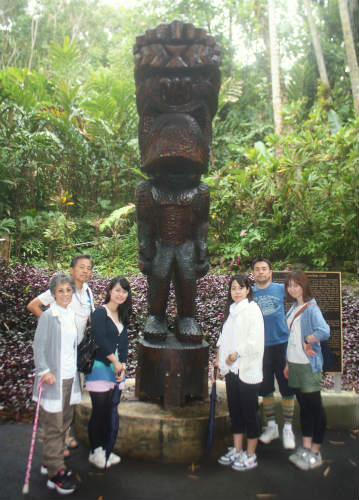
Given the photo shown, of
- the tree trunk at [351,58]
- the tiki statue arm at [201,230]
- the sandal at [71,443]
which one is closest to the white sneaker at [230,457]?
the sandal at [71,443]

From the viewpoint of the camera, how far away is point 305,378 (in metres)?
2.39

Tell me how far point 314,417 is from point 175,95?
7.67 feet

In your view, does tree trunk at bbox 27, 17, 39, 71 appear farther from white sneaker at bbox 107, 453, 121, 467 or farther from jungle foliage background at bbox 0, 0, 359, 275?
white sneaker at bbox 107, 453, 121, 467

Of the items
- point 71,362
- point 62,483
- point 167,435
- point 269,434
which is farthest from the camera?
point 269,434

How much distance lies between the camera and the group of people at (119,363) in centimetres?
214

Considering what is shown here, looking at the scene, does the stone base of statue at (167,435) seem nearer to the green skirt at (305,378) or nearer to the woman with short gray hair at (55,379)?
the woman with short gray hair at (55,379)

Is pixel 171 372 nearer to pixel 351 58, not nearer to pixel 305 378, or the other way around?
pixel 305 378

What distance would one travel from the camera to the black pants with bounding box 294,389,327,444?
238 cm

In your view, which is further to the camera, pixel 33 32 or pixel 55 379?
pixel 33 32

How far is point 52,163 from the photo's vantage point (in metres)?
8.79

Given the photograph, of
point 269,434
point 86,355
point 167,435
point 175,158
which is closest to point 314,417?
point 269,434

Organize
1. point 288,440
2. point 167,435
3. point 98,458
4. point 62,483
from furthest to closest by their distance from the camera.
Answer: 1. point 288,440
2. point 167,435
3. point 98,458
4. point 62,483

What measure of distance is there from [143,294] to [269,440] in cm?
325

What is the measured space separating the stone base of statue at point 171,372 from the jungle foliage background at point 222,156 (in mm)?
4209
